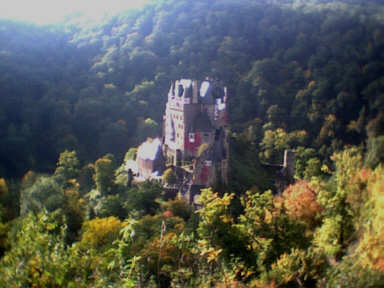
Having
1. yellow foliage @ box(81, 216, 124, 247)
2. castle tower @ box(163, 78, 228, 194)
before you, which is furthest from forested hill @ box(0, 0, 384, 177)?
yellow foliage @ box(81, 216, 124, 247)

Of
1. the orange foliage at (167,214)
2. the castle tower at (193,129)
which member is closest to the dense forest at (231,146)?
the orange foliage at (167,214)

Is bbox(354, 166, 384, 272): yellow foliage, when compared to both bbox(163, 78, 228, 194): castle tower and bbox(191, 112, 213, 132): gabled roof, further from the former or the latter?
bbox(191, 112, 213, 132): gabled roof

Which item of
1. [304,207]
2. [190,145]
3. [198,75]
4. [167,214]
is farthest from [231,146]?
[198,75]

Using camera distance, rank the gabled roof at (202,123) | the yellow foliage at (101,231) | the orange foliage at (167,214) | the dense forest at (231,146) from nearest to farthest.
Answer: the dense forest at (231,146) → the yellow foliage at (101,231) → the orange foliage at (167,214) → the gabled roof at (202,123)

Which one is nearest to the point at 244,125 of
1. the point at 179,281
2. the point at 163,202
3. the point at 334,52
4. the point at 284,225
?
the point at 334,52

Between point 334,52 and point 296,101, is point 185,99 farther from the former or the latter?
point 334,52

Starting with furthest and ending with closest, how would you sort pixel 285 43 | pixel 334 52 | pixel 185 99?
pixel 285 43
pixel 334 52
pixel 185 99

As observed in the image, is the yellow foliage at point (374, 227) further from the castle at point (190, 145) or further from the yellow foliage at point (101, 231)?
the castle at point (190, 145)
